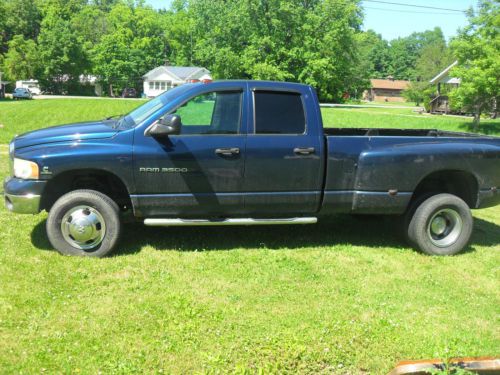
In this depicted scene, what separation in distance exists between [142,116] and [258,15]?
53000mm

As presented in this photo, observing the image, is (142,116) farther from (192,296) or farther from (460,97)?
(460,97)

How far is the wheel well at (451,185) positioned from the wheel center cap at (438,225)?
336mm

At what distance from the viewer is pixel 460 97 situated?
2691 centimetres

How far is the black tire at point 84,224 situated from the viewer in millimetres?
5230

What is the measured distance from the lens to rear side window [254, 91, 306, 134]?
5.55 m

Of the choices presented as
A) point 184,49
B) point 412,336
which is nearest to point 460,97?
point 412,336

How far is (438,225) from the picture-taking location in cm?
610

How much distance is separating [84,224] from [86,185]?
586 mm

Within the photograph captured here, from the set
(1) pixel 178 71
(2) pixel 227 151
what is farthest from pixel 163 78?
(2) pixel 227 151

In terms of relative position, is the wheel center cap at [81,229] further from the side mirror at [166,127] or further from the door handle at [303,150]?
the door handle at [303,150]

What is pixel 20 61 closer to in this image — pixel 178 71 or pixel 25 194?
pixel 178 71

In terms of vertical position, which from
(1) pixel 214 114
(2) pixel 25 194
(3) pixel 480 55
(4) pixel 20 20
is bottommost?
(2) pixel 25 194

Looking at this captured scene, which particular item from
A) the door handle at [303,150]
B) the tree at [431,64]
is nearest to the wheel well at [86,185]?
the door handle at [303,150]

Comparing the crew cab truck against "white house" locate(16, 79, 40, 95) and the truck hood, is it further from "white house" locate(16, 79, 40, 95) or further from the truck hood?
"white house" locate(16, 79, 40, 95)
